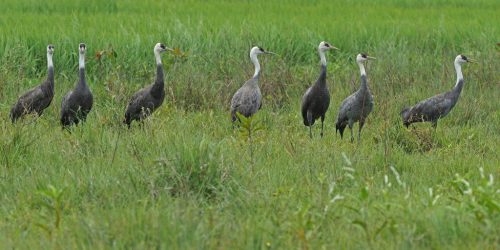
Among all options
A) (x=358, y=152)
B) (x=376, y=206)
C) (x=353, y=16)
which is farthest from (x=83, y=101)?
(x=353, y=16)

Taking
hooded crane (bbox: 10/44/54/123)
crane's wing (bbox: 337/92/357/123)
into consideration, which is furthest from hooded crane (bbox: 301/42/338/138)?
hooded crane (bbox: 10/44/54/123)

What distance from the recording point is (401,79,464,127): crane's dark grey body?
9531mm

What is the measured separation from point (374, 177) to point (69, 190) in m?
2.12

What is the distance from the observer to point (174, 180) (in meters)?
6.07

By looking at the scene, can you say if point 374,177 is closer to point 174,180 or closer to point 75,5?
point 174,180

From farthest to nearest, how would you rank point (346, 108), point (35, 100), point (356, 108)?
point (35, 100) < point (346, 108) < point (356, 108)

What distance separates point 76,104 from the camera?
939 centimetres

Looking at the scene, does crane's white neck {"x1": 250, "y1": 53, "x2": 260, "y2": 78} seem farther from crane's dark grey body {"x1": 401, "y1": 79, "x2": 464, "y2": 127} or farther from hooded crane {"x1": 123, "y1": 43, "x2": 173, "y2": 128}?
crane's dark grey body {"x1": 401, "y1": 79, "x2": 464, "y2": 127}

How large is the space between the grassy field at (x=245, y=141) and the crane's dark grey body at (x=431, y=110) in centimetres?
15

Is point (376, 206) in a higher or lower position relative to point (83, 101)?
higher

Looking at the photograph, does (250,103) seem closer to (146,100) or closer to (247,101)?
(247,101)

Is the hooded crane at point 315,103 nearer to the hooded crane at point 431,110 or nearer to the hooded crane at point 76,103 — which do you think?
the hooded crane at point 431,110

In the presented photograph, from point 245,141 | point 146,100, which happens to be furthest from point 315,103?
point 245,141

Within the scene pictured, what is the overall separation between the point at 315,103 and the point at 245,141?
7.12 feet
